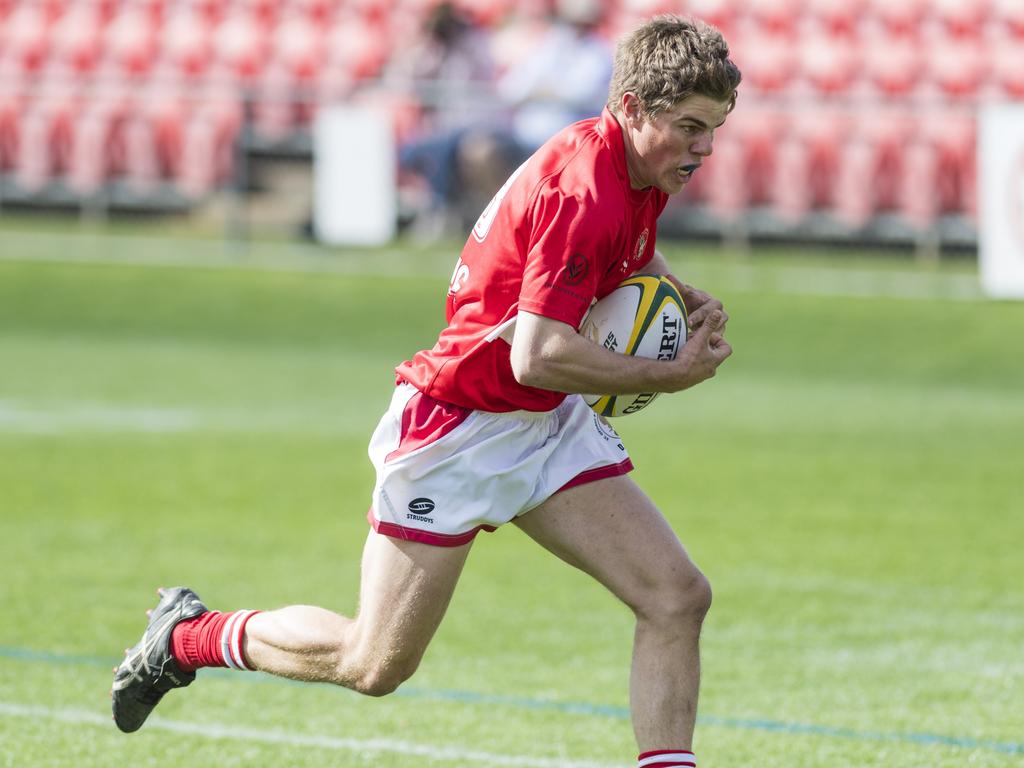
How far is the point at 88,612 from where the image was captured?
7875 mm

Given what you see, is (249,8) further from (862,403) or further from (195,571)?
(195,571)

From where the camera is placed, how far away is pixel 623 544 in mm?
5012

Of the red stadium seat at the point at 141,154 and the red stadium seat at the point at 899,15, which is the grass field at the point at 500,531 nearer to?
the red stadium seat at the point at 141,154

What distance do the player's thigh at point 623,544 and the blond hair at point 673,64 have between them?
1.08 meters

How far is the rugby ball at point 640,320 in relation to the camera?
4.96 meters

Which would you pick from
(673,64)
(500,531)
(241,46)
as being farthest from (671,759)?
(241,46)

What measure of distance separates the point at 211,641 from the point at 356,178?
11.8m

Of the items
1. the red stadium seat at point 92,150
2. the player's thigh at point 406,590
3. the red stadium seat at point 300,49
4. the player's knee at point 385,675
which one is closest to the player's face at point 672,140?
the player's thigh at point 406,590

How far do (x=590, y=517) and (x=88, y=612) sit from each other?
11.5ft

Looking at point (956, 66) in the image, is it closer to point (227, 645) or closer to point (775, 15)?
point (775, 15)

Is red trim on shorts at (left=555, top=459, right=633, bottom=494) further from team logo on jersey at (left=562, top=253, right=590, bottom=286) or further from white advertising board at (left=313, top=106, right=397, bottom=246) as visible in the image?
white advertising board at (left=313, top=106, right=397, bottom=246)

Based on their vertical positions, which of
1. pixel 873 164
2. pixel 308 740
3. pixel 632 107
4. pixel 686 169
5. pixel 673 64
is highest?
pixel 673 64

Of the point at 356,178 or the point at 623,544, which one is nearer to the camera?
the point at 623,544

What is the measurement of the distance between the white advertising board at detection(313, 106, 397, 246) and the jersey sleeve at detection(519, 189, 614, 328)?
12183 millimetres
